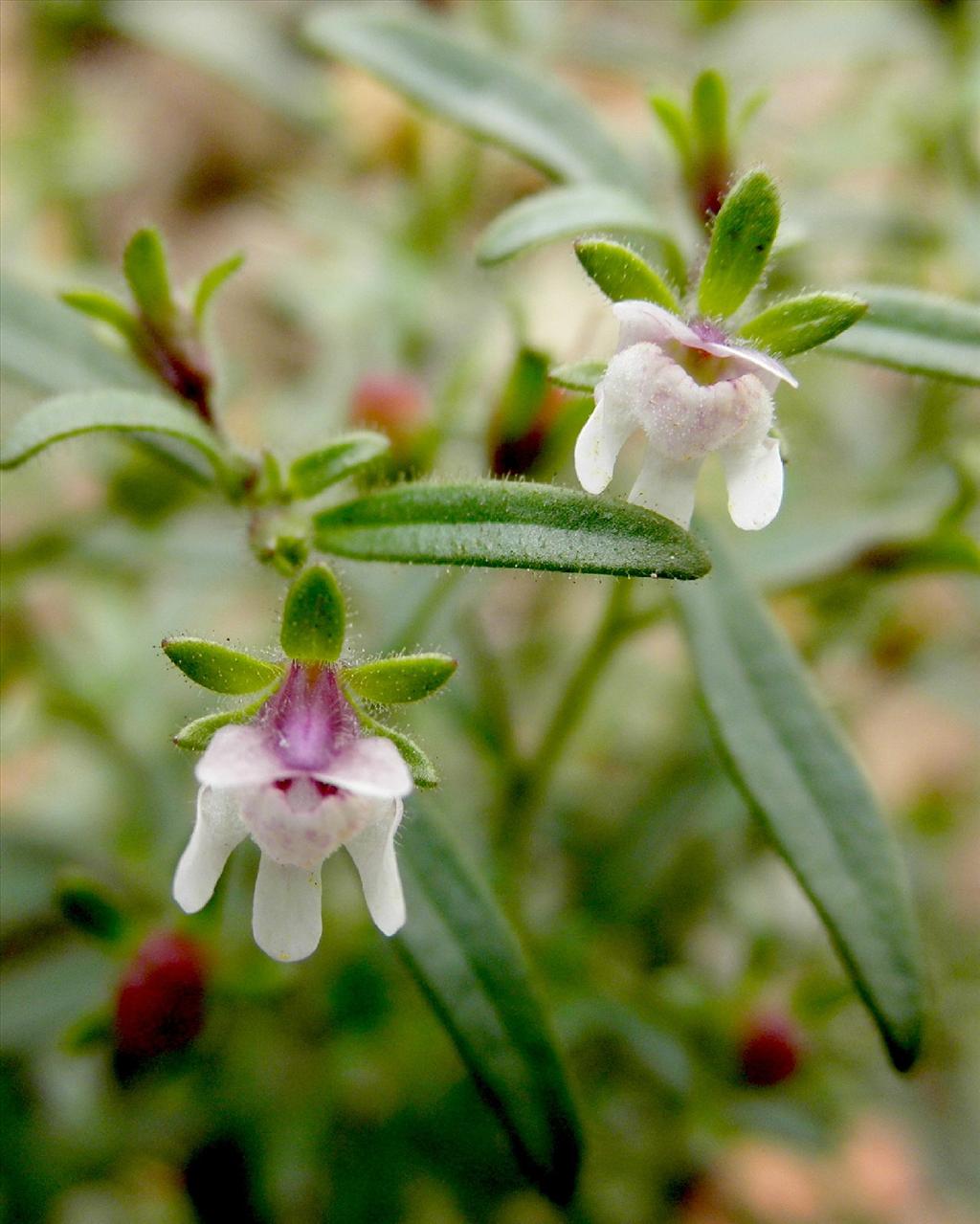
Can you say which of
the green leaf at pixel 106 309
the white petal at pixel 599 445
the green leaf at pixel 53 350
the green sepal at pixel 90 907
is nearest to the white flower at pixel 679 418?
the white petal at pixel 599 445

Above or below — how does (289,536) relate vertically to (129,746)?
above

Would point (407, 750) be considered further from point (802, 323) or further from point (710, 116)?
point (710, 116)

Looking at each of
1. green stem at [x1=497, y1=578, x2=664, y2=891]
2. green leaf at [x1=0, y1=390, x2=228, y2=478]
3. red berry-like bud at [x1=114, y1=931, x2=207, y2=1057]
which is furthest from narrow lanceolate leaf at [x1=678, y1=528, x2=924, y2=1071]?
red berry-like bud at [x1=114, y1=931, x2=207, y2=1057]

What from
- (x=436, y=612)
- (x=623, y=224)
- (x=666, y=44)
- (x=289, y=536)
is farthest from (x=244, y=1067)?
(x=666, y=44)

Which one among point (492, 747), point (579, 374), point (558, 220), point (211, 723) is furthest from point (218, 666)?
point (492, 747)

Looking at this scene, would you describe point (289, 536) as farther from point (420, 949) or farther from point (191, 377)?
point (420, 949)

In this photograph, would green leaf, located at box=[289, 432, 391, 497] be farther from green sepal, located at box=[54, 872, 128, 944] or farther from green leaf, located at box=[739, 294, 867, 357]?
green sepal, located at box=[54, 872, 128, 944]

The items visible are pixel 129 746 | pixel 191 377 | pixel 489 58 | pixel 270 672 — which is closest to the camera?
pixel 270 672

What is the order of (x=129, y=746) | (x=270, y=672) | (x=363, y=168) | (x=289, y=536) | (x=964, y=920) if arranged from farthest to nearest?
(x=363, y=168) → (x=964, y=920) → (x=129, y=746) → (x=289, y=536) → (x=270, y=672)

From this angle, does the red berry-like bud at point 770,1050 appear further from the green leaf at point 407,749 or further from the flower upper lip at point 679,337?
the flower upper lip at point 679,337
